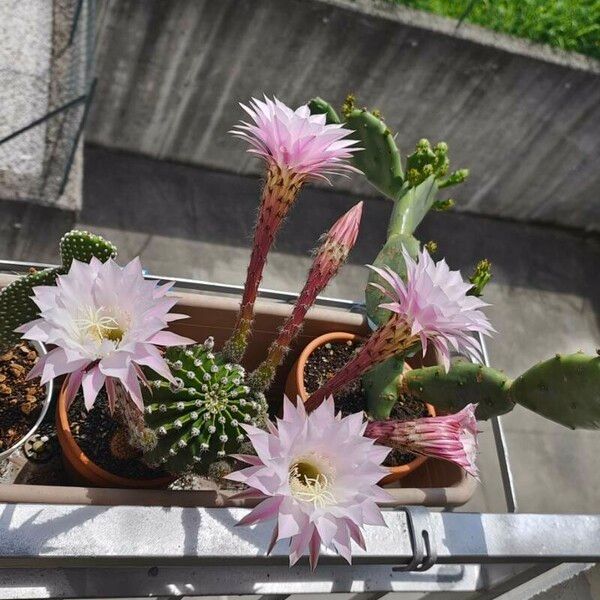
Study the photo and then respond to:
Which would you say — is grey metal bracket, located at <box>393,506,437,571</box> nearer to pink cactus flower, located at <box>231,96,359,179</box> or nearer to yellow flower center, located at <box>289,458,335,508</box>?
yellow flower center, located at <box>289,458,335,508</box>

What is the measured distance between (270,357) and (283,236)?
8.22ft

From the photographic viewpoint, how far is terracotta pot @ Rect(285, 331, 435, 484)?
48.0 inches

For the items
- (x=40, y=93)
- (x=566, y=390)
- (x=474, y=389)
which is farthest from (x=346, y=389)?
(x=40, y=93)

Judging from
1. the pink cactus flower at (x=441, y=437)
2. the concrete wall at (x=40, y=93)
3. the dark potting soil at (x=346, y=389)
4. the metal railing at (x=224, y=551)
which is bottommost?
the metal railing at (x=224, y=551)

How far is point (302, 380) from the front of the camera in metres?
1.27

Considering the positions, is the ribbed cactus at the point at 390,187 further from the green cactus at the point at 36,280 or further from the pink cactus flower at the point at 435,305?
the green cactus at the point at 36,280

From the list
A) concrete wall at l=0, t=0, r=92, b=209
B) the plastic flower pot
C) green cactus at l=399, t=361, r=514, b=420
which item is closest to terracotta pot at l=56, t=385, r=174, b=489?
the plastic flower pot

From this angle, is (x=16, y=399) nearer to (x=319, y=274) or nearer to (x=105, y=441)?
(x=105, y=441)

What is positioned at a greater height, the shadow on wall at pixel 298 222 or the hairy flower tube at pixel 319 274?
the shadow on wall at pixel 298 222

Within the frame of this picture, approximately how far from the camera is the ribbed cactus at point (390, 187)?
123cm

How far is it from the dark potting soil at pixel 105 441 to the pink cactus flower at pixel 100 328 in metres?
0.28

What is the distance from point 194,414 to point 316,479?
207 millimetres

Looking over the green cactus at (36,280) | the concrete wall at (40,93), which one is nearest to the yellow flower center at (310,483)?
the green cactus at (36,280)

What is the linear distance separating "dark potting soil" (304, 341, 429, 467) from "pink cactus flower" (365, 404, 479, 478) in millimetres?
265
